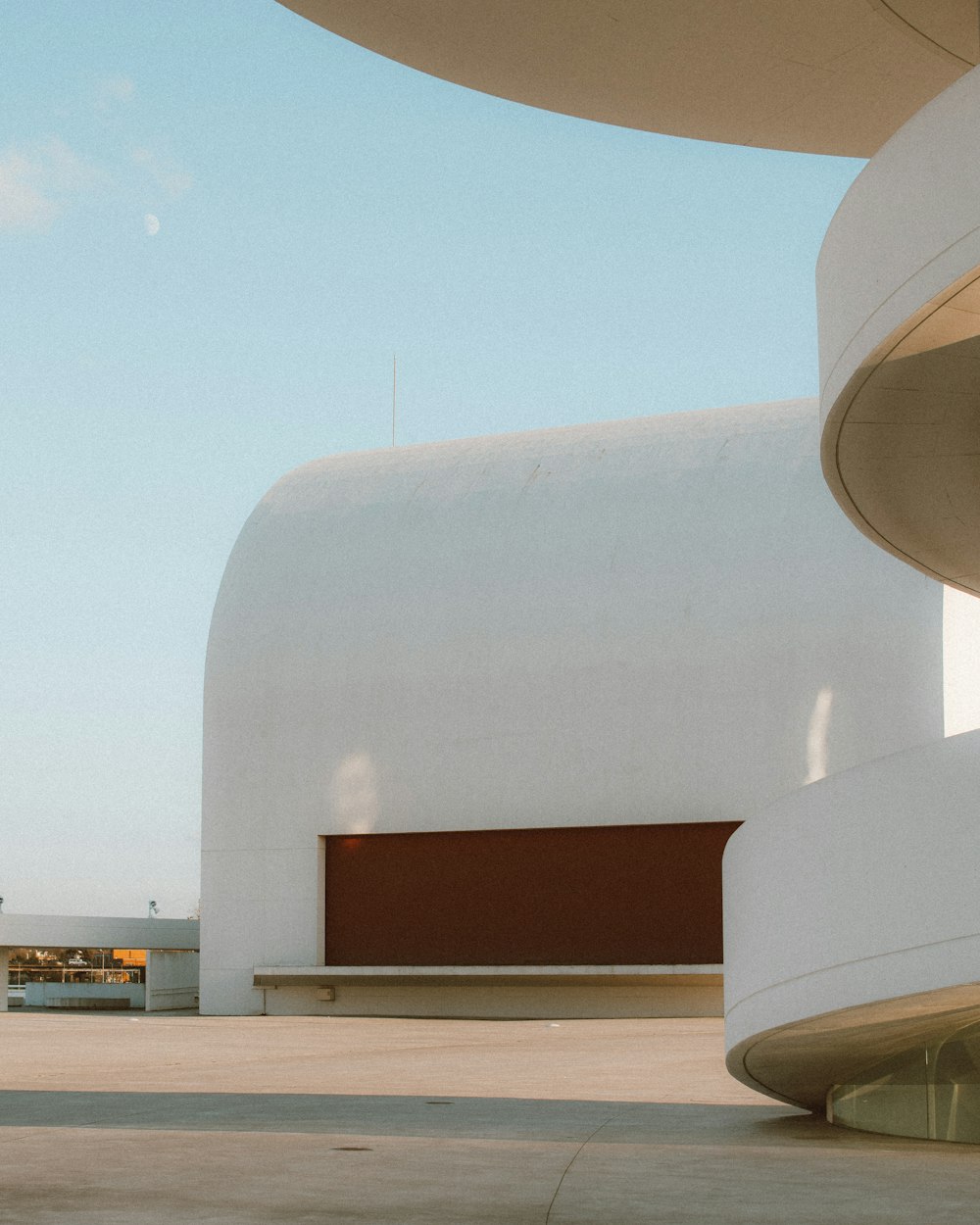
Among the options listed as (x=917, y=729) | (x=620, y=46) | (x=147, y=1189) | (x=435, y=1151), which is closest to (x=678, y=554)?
(x=917, y=729)

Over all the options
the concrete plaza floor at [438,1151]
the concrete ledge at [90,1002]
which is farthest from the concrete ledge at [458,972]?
the concrete ledge at [90,1002]

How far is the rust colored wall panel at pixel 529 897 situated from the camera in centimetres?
2898

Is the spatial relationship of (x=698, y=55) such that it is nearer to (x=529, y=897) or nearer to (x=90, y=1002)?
(x=529, y=897)

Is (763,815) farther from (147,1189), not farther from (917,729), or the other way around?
(917,729)

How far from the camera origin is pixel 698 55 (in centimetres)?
1554

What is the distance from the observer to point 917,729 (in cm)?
2712

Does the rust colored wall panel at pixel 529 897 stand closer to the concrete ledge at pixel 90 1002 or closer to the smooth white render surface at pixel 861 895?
the concrete ledge at pixel 90 1002

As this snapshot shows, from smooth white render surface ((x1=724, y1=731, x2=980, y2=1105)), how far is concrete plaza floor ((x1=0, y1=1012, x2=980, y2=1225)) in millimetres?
836

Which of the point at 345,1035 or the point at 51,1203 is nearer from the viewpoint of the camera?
the point at 51,1203

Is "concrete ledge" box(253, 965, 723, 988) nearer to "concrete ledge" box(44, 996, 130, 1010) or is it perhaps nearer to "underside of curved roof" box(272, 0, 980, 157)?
"concrete ledge" box(44, 996, 130, 1010)

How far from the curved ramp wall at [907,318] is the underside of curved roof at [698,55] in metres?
4.97

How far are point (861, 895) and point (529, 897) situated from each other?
22.1 metres

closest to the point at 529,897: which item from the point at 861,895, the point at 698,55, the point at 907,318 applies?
the point at 698,55

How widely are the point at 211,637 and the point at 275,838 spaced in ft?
14.9
